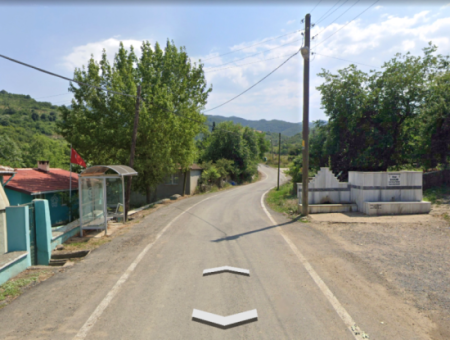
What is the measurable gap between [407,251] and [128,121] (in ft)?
57.9

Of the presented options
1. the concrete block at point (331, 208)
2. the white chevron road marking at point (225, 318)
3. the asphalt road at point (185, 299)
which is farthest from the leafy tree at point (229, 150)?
the white chevron road marking at point (225, 318)

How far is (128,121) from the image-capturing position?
20.3 m

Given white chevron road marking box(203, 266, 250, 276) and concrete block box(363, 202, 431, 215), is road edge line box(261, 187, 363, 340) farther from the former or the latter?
concrete block box(363, 202, 431, 215)

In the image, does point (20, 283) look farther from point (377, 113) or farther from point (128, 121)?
point (377, 113)

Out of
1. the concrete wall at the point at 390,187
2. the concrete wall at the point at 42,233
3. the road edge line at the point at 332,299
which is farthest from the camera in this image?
the concrete wall at the point at 390,187

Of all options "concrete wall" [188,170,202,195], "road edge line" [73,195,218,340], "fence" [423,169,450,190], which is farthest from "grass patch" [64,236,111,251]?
"concrete wall" [188,170,202,195]

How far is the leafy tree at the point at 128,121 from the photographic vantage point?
19.9m

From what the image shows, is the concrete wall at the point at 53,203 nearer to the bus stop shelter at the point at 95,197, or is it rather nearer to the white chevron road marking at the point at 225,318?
the bus stop shelter at the point at 95,197

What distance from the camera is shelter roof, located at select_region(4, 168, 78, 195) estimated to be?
613 inches

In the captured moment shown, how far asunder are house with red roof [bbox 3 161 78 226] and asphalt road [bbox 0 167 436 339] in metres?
9.75

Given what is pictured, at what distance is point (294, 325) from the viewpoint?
426cm

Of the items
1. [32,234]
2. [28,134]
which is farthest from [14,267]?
[28,134]

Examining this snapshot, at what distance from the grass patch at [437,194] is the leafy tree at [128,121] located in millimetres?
15409

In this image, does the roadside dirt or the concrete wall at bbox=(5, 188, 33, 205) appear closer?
the roadside dirt
